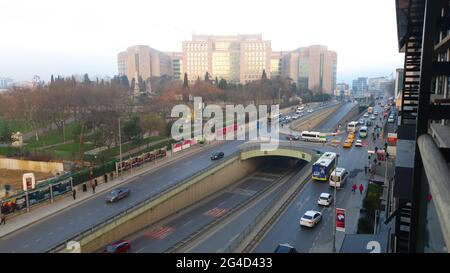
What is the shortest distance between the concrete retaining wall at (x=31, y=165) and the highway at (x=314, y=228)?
16760 millimetres

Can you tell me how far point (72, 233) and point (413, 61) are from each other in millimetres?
14629

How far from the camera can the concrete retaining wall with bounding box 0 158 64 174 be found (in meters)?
24.1

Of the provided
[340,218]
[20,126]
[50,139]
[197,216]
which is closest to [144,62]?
[20,126]

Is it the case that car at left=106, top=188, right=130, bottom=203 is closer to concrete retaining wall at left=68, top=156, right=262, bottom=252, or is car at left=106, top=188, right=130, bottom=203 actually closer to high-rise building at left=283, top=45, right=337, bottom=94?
concrete retaining wall at left=68, top=156, right=262, bottom=252

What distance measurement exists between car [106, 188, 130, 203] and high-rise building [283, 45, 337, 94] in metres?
98.3

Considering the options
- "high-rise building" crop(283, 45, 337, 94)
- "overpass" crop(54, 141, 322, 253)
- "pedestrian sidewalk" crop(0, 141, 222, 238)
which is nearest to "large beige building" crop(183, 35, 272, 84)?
"high-rise building" crop(283, 45, 337, 94)

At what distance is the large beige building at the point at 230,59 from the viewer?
107 m

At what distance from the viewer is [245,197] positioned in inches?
939

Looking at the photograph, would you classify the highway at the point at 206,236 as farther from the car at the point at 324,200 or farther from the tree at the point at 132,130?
the tree at the point at 132,130

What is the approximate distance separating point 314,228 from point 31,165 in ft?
68.3

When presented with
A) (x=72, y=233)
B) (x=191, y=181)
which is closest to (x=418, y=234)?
(x=72, y=233)

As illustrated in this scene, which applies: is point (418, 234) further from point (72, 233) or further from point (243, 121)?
point (243, 121)

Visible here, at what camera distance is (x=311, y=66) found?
112 m

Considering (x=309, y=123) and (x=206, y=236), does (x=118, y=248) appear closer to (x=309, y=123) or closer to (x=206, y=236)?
(x=206, y=236)
